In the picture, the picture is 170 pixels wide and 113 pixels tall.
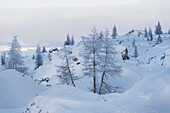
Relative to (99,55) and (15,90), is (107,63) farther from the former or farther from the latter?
(15,90)

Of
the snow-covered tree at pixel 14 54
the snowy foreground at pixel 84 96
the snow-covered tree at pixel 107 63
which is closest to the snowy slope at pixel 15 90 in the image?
the snowy foreground at pixel 84 96

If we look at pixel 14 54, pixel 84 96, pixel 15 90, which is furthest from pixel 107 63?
pixel 14 54

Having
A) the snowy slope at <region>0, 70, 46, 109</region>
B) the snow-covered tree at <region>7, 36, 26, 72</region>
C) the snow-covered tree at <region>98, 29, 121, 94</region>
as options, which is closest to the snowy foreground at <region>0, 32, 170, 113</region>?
the snowy slope at <region>0, 70, 46, 109</region>

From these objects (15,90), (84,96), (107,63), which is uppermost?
(107,63)

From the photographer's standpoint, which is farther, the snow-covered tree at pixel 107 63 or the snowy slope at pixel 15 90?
the snow-covered tree at pixel 107 63

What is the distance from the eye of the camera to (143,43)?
90.2 meters

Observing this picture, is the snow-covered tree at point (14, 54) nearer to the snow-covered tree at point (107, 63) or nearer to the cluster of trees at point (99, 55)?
the cluster of trees at point (99, 55)

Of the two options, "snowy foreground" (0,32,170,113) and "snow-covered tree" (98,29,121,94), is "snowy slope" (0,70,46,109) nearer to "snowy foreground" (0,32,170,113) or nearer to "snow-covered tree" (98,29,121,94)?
"snowy foreground" (0,32,170,113)

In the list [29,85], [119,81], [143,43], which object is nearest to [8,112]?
[29,85]

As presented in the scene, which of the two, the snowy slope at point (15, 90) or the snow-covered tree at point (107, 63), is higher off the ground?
the snow-covered tree at point (107, 63)

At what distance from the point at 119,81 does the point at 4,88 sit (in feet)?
55.1

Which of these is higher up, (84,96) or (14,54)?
(14,54)

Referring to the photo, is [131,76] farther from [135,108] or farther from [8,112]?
[135,108]

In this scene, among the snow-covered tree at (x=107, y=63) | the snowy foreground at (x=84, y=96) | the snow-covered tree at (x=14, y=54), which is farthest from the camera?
the snow-covered tree at (x=14, y=54)
